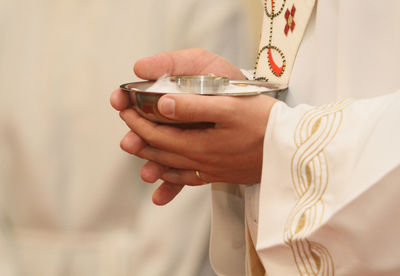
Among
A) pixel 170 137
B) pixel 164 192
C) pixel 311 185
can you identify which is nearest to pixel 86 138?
pixel 164 192

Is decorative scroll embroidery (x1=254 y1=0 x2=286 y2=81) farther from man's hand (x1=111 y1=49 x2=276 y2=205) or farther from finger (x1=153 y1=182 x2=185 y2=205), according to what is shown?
finger (x1=153 y1=182 x2=185 y2=205)

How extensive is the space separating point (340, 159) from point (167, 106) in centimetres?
26

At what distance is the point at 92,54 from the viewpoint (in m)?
1.30

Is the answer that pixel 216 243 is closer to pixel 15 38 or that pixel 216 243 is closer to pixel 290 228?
pixel 290 228

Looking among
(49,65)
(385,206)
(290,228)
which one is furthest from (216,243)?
(49,65)

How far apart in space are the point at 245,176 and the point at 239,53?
0.63m

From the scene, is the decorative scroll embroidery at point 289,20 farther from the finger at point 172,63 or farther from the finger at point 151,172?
the finger at point 151,172

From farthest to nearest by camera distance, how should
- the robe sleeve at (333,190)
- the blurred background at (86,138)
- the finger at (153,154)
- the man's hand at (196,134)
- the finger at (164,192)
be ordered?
the blurred background at (86,138) < the finger at (164,192) < the finger at (153,154) < the man's hand at (196,134) < the robe sleeve at (333,190)

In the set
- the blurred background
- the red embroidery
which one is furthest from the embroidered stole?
the blurred background

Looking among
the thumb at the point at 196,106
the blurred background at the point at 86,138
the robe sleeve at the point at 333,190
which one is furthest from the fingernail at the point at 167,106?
the blurred background at the point at 86,138

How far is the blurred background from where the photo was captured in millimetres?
1288

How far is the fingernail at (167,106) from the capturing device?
25.8 inches

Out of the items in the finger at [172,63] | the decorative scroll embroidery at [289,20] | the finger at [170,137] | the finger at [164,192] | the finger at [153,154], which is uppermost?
the decorative scroll embroidery at [289,20]

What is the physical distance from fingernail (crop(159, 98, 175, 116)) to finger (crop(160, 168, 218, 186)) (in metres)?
0.20
